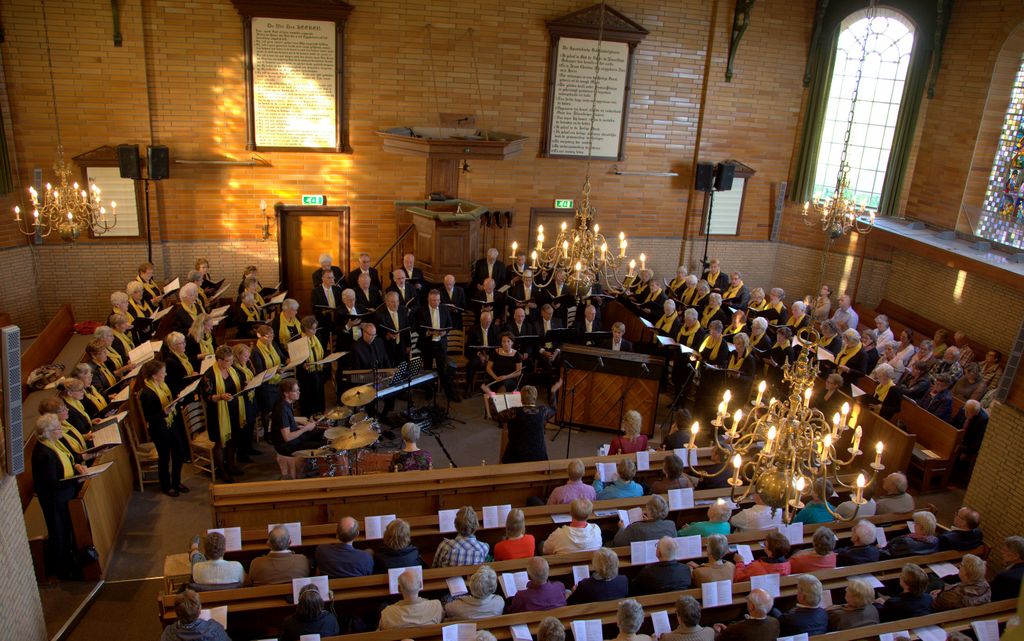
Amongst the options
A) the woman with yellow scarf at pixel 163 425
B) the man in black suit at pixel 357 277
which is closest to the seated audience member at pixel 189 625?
the woman with yellow scarf at pixel 163 425

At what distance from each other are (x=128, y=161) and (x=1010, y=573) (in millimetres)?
11616

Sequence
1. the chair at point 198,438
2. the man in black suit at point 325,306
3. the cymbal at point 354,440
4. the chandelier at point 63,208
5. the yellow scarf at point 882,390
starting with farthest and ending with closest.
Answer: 1. the man in black suit at point 325,306
2. the chandelier at point 63,208
3. the yellow scarf at point 882,390
4. the chair at point 198,438
5. the cymbal at point 354,440

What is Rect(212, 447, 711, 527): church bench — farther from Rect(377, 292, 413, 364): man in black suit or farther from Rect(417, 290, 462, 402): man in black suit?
Rect(377, 292, 413, 364): man in black suit

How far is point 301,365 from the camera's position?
9.83 m

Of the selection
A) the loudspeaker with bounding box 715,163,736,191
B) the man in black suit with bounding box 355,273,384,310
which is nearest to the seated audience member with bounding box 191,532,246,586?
the man in black suit with bounding box 355,273,384,310

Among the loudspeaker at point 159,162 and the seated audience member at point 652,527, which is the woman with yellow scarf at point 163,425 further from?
the seated audience member at point 652,527

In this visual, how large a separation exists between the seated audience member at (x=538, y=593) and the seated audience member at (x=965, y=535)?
11.3 ft

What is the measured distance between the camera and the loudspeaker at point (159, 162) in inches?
461

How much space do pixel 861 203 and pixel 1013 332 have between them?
12.8 feet

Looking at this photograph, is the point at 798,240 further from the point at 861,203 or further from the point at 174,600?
the point at 174,600

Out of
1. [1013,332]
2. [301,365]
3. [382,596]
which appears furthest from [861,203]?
[382,596]

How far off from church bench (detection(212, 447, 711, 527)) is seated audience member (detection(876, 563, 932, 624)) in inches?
103

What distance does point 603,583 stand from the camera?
5.62m

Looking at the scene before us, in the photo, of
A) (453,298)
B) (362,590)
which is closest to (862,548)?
(362,590)
